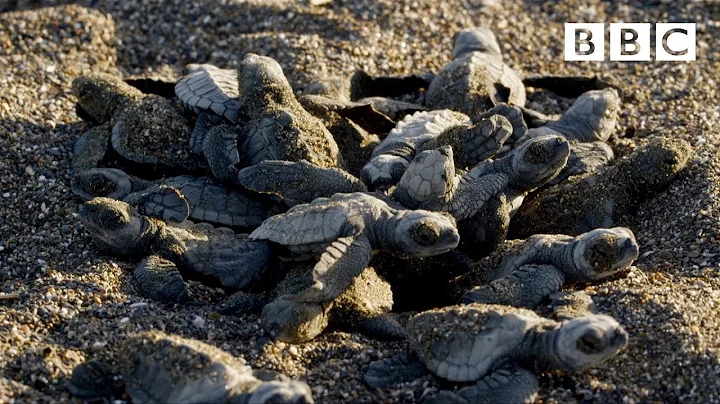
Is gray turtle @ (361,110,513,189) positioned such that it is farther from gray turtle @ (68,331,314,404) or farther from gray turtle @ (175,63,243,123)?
gray turtle @ (68,331,314,404)

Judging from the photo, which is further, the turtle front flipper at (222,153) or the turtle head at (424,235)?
the turtle front flipper at (222,153)

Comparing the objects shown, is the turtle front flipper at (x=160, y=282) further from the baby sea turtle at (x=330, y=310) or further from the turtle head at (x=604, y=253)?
the turtle head at (x=604, y=253)

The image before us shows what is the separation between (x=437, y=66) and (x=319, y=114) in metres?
1.65

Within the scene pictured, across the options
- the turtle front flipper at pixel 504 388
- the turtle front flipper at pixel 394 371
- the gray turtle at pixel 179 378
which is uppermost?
the gray turtle at pixel 179 378

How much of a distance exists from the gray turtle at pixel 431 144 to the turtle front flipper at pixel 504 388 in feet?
4.56

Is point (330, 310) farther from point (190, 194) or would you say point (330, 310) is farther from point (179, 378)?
point (190, 194)

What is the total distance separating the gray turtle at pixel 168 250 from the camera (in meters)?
4.27

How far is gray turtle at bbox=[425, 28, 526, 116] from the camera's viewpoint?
5.74 meters

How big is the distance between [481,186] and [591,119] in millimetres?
1412

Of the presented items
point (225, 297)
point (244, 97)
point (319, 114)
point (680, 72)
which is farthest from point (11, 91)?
point (680, 72)

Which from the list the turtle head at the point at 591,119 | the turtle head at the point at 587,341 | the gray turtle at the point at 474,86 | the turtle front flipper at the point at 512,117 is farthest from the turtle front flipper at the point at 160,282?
the turtle head at the point at 591,119

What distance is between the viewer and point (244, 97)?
17.0 feet

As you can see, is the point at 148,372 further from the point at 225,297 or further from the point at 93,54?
the point at 93,54


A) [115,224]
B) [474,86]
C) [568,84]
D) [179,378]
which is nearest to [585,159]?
[474,86]
